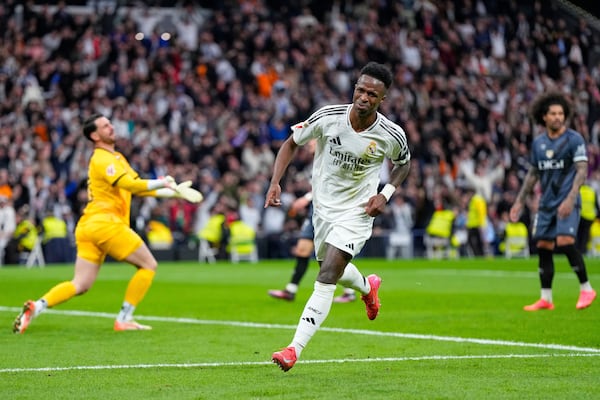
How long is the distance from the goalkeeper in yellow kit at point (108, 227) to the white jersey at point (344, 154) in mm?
3078

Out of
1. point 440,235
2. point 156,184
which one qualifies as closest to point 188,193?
point 156,184

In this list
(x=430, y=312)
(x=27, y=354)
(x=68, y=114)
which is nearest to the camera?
(x=27, y=354)

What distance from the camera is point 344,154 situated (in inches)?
356

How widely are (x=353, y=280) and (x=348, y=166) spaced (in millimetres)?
940

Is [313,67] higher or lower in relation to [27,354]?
higher

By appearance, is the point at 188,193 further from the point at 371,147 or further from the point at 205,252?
the point at 205,252

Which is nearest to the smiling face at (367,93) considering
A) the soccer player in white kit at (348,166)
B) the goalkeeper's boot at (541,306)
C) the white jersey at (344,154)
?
the soccer player in white kit at (348,166)

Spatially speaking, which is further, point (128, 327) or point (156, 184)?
point (128, 327)

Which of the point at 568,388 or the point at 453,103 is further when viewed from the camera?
the point at 453,103

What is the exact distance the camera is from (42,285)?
2036cm

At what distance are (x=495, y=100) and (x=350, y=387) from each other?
30989 millimetres

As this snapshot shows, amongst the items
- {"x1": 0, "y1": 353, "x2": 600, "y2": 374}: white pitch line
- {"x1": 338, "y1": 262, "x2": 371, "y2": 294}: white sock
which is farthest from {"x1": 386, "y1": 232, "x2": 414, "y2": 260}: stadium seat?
{"x1": 0, "y1": 353, "x2": 600, "y2": 374}: white pitch line

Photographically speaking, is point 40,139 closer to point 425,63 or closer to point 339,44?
point 339,44

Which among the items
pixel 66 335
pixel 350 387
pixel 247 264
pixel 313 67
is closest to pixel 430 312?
pixel 66 335
